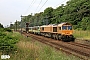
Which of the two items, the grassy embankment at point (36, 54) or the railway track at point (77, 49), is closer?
the grassy embankment at point (36, 54)

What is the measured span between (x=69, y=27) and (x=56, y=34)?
11.8 feet

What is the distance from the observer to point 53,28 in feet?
131

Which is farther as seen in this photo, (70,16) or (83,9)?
(70,16)

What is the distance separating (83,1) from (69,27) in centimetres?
2768

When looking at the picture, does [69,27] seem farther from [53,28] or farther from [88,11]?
[88,11]

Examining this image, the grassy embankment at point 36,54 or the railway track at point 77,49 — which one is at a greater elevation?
the grassy embankment at point 36,54

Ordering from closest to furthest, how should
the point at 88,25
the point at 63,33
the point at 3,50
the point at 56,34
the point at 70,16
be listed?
the point at 3,50, the point at 63,33, the point at 56,34, the point at 88,25, the point at 70,16

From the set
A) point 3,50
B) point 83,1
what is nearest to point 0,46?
point 3,50

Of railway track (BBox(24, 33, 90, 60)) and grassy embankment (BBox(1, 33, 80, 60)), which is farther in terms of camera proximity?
railway track (BBox(24, 33, 90, 60))

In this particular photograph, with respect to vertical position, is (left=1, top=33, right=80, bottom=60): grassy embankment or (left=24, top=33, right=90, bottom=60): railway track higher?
(left=1, top=33, right=80, bottom=60): grassy embankment

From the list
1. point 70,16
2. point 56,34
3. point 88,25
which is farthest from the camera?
point 70,16

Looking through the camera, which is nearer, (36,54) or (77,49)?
(36,54)

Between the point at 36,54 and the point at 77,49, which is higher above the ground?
the point at 36,54

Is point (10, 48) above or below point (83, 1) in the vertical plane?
below
